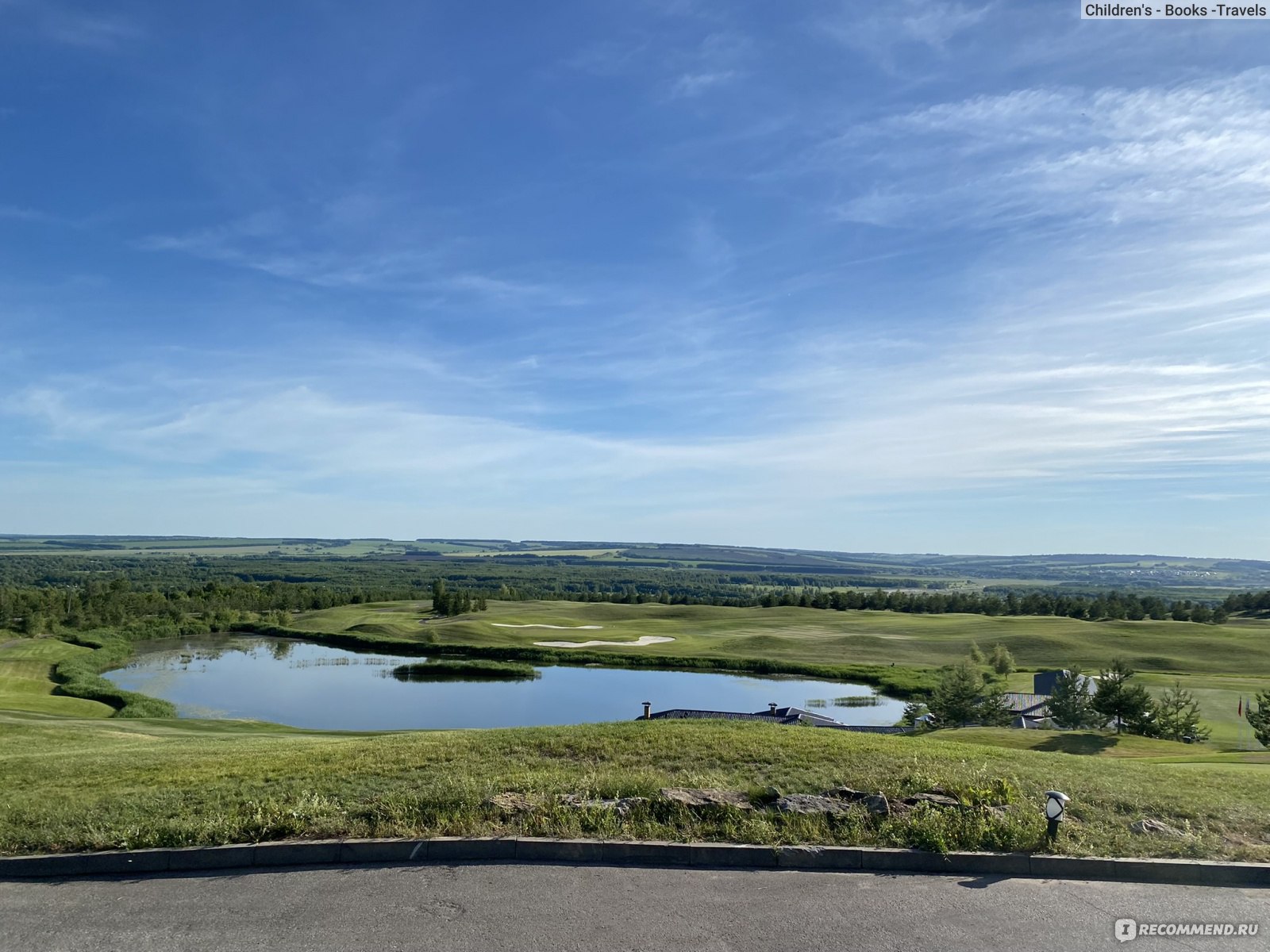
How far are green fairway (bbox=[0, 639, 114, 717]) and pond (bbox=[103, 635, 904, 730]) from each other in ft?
14.2

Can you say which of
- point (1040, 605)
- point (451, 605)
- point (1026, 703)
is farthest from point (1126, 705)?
point (451, 605)

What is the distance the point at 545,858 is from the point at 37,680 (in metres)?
56.7

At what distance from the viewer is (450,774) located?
33.9ft

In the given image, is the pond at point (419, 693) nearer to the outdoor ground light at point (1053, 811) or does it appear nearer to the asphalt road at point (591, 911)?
the asphalt road at point (591, 911)

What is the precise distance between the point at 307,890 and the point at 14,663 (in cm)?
6384

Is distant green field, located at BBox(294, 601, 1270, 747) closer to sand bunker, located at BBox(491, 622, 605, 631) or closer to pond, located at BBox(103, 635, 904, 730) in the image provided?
sand bunker, located at BBox(491, 622, 605, 631)

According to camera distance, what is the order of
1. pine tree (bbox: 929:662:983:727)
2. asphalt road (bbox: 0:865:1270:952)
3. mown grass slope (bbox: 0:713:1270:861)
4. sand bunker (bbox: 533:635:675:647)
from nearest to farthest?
1. asphalt road (bbox: 0:865:1270:952)
2. mown grass slope (bbox: 0:713:1270:861)
3. pine tree (bbox: 929:662:983:727)
4. sand bunker (bbox: 533:635:675:647)

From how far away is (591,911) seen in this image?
646 cm

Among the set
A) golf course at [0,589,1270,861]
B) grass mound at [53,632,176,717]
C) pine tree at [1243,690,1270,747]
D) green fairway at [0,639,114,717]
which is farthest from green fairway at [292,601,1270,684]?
golf course at [0,589,1270,861]

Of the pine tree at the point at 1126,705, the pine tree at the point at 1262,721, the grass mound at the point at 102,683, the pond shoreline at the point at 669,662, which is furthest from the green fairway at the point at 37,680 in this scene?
the pine tree at the point at 1262,721

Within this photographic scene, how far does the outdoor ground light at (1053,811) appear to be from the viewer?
7.37 m

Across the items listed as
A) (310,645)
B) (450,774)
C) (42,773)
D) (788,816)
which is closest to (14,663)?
(310,645)

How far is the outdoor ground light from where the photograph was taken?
737 cm

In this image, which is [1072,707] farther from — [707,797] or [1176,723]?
[707,797]
